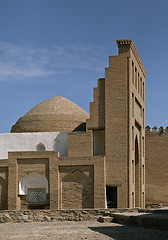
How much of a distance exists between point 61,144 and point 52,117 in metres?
2.61

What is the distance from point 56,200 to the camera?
829 inches

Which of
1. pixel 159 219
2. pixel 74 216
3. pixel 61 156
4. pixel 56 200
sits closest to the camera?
pixel 159 219

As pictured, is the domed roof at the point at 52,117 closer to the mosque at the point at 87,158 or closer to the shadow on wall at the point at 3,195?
the mosque at the point at 87,158

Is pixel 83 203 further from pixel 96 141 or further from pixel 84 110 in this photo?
pixel 84 110

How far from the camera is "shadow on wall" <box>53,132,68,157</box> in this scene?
76.0ft

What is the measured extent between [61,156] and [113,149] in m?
2.84

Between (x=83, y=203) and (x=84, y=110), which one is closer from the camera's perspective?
(x=83, y=203)

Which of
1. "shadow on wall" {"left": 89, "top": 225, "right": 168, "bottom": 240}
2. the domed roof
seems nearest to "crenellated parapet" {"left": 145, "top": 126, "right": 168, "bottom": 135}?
the domed roof

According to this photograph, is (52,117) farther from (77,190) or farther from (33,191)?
(77,190)

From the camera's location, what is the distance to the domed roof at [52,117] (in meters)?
25.1

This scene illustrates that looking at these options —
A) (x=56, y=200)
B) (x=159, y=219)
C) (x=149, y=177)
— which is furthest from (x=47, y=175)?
(x=159, y=219)

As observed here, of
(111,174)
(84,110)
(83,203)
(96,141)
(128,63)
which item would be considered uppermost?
(128,63)

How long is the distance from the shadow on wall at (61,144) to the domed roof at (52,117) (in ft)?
5.36

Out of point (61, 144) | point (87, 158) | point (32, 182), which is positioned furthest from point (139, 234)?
point (61, 144)
